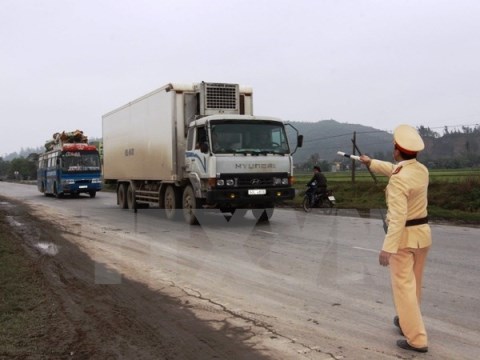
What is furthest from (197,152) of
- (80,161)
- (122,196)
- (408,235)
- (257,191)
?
(80,161)

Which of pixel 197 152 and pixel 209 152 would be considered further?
pixel 197 152

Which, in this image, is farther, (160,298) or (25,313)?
(160,298)

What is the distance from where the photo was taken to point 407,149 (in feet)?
14.4

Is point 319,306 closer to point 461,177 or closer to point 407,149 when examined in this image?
point 407,149

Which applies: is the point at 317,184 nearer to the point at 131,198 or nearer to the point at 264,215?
the point at 264,215

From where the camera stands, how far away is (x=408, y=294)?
4.29 metres

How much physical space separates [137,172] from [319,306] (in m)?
12.7

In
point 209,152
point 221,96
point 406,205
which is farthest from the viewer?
point 221,96

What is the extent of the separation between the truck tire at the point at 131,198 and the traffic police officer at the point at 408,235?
14884 mm

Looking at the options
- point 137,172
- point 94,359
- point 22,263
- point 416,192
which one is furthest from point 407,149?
→ point 137,172

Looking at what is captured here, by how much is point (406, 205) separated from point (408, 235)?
275 mm

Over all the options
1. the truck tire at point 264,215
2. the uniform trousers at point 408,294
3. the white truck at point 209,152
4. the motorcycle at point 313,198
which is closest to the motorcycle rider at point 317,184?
the motorcycle at point 313,198

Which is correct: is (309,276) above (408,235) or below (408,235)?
below

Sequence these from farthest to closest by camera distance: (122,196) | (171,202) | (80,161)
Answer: (80,161), (122,196), (171,202)
